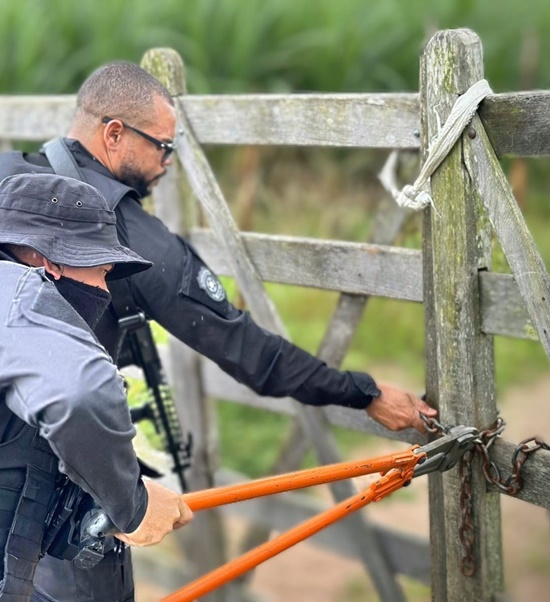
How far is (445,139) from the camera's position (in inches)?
96.1

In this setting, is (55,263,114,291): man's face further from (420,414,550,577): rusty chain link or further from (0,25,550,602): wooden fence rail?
(420,414,550,577): rusty chain link

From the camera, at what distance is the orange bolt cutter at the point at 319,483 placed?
7.61ft

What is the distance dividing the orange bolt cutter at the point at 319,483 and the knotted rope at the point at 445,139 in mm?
652

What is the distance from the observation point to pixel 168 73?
11.1ft

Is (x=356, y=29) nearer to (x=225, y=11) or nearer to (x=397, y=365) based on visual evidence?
(x=225, y=11)

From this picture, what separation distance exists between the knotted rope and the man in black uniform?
0.56 metres

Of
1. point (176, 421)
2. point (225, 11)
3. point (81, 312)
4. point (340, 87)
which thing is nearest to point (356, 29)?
point (340, 87)

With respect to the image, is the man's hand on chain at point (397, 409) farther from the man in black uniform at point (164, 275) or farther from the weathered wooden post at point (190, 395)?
the weathered wooden post at point (190, 395)

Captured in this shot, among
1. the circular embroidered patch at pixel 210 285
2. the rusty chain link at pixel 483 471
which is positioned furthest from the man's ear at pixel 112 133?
the rusty chain link at pixel 483 471

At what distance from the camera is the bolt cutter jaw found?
254 cm

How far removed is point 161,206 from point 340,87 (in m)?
4.70

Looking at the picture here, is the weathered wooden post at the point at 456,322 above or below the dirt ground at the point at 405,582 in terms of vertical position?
below

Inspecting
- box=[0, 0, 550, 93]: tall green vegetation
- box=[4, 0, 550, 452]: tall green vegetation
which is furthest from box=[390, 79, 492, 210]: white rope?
box=[0, 0, 550, 93]: tall green vegetation

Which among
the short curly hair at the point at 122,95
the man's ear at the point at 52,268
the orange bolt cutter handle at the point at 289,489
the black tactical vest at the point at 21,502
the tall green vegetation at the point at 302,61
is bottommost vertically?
the black tactical vest at the point at 21,502
